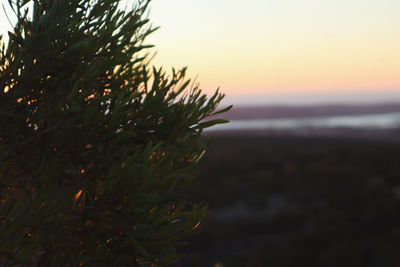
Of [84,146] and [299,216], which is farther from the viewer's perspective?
[299,216]

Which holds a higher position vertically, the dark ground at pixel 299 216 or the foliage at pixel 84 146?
the foliage at pixel 84 146

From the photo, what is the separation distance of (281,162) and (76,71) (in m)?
34.0

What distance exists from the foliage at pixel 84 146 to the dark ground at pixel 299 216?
9.86 metres

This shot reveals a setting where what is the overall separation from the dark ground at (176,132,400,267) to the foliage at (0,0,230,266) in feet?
32.4

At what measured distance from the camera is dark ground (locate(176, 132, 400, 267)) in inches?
604

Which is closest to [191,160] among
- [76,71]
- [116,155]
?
[116,155]

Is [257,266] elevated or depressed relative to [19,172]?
depressed

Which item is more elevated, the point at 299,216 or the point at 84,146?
the point at 84,146

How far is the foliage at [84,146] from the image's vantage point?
119 inches

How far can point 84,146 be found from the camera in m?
3.52

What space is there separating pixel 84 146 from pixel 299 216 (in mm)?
18708

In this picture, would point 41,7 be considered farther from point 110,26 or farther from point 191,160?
point 191,160

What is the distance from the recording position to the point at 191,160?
157 inches

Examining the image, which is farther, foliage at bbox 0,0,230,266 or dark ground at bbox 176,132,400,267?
dark ground at bbox 176,132,400,267
